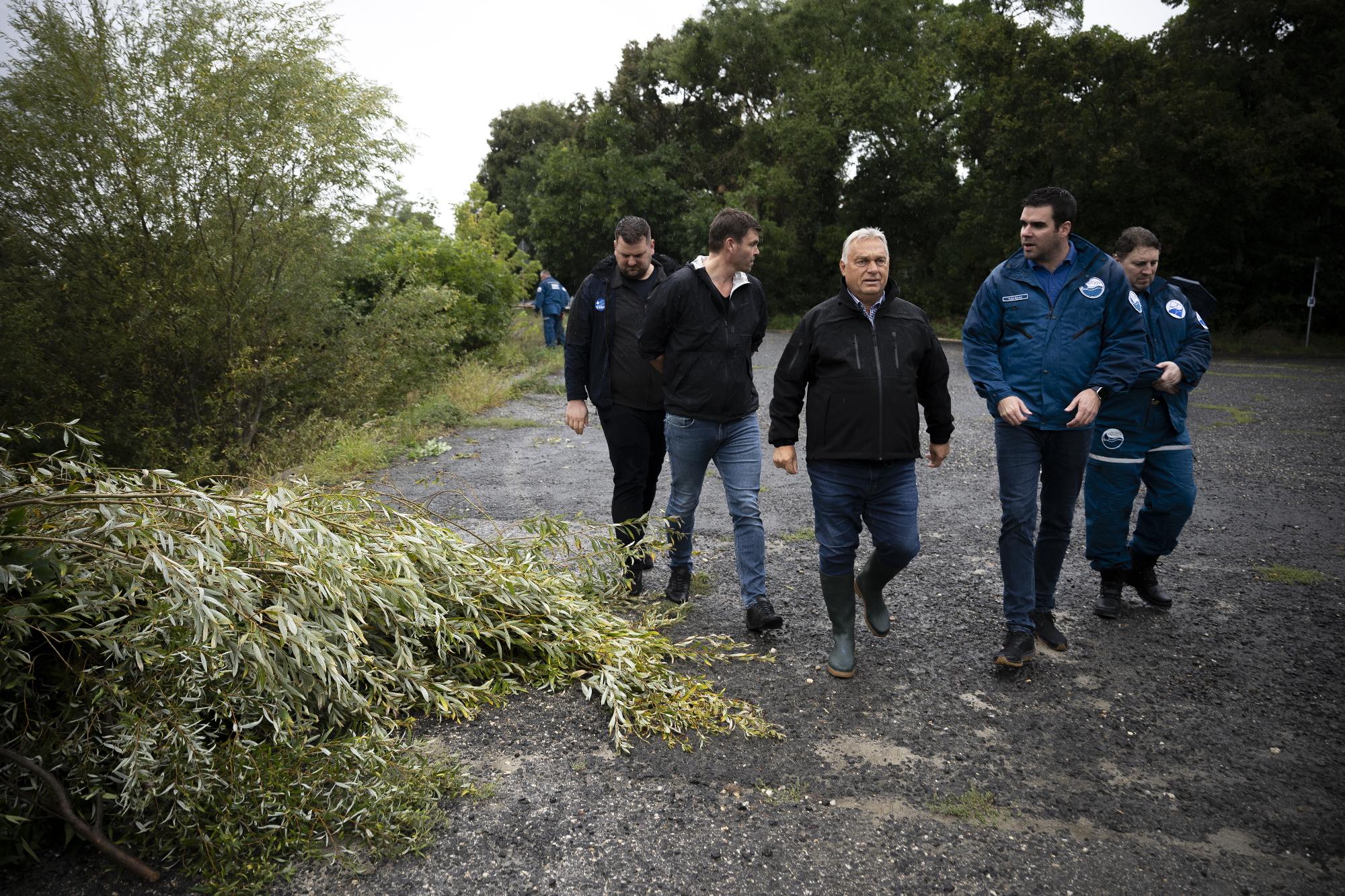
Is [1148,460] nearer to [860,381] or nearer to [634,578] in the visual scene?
[860,381]

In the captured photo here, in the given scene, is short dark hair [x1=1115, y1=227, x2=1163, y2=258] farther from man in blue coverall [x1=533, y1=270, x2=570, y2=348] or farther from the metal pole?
the metal pole

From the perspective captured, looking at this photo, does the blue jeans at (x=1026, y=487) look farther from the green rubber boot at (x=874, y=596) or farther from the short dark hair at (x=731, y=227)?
the short dark hair at (x=731, y=227)

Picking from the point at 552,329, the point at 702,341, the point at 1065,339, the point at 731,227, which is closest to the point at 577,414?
the point at 702,341

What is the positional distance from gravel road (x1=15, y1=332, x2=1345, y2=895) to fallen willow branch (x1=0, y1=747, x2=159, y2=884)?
62mm

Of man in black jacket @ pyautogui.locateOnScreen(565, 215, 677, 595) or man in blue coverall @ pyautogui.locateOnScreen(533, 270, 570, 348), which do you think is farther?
man in blue coverall @ pyautogui.locateOnScreen(533, 270, 570, 348)

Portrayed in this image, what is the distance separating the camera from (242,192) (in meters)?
9.16

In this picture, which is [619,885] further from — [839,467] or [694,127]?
[694,127]

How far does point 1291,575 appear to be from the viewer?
222 inches

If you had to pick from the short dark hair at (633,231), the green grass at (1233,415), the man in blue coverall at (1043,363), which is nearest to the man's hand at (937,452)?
the man in blue coverall at (1043,363)

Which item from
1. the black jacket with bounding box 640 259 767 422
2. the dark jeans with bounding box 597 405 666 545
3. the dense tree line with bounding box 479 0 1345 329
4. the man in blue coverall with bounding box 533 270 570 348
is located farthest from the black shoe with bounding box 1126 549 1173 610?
the dense tree line with bounding box 479 0 1345 329

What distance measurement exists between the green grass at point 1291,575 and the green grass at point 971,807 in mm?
3393

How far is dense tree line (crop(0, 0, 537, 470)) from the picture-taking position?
26.7 ft

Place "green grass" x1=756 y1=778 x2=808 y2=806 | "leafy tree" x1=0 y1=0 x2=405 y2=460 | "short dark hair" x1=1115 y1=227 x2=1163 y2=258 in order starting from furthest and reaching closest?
"leafy tree" x1=0 y1=0 x2=405 y2=460 → "short dark hair" x1=1115 y1=227 x2=1163 y2=258 → "green grass" x1=756 y1=778 x2=808 y2=806

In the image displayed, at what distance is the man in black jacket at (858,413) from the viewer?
13.9 ft
